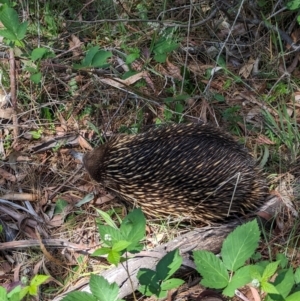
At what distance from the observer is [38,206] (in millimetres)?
2791

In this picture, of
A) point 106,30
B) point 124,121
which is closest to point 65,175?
point 124,121

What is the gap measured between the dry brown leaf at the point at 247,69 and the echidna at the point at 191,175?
2.72 feet

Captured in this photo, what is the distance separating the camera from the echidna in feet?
8.54

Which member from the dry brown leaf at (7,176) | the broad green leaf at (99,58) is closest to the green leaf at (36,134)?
the dry brown leaf at (7,176)

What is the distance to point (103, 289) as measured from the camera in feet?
5.39

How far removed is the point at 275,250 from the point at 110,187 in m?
0.92

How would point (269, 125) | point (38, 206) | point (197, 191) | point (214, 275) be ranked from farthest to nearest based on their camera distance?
point (269, 125)
point (38, 206)
point (197, 191)
point (214, 275)

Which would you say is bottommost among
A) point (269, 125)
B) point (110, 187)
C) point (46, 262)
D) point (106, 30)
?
point (46, 262)

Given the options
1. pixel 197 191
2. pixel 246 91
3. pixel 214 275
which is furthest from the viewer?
pixel 246 91

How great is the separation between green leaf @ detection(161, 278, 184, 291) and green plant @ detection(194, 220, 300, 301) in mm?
83

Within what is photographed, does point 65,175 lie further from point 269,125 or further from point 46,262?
point 269,125

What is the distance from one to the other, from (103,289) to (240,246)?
1.55 feet

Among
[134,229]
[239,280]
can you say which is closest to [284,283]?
[239,280]

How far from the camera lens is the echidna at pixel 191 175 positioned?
8.54ft
